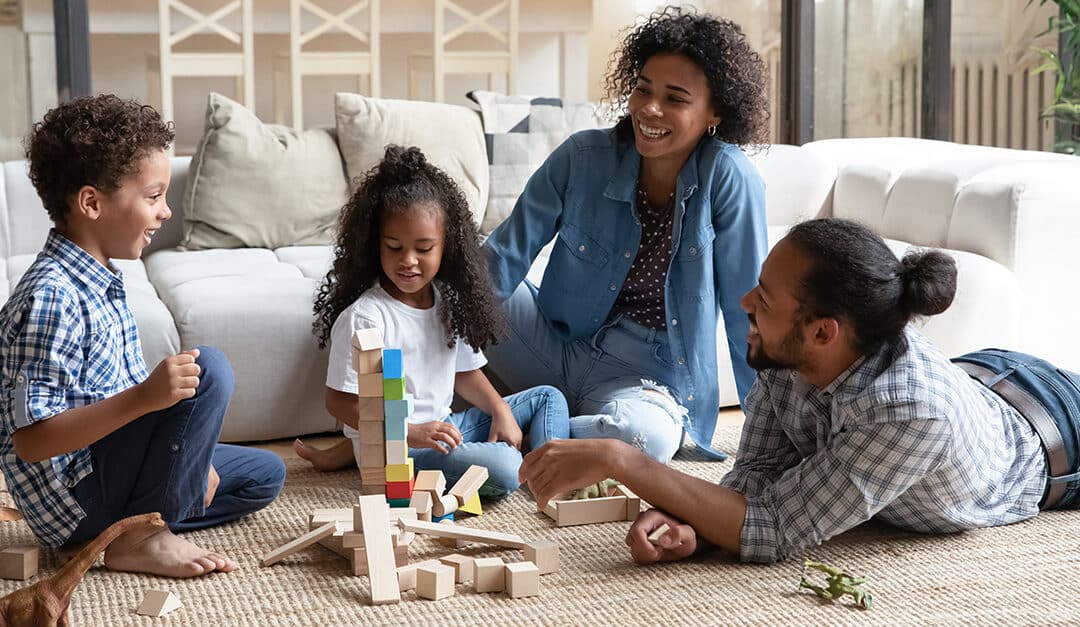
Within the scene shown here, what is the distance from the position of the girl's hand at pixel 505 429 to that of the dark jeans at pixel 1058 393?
0.81m

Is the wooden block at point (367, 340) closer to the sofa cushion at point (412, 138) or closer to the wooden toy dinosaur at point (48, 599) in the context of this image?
the wooden toy dinosaur at point (48, 599)

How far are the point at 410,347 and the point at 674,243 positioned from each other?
0.54 m

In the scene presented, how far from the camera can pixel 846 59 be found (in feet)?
14.2

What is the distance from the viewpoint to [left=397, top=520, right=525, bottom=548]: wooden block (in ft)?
5.80

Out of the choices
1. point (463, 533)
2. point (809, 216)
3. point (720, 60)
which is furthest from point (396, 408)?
point (809, 216)

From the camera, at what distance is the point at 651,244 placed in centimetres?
236

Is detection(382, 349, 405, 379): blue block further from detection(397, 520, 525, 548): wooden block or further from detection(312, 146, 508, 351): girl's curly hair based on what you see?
detection(312, 146, 508, 351): girl's curly hair

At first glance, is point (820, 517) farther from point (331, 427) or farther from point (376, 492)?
point (331, 427)

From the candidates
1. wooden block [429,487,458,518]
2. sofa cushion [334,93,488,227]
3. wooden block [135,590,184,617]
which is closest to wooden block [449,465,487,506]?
wooden block [429,487,458,518]

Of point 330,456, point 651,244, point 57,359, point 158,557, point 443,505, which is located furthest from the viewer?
point 651,244

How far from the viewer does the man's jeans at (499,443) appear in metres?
2.09

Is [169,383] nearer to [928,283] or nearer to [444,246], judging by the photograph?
[444,246]

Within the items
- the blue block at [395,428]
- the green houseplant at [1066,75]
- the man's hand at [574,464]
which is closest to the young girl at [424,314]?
the blue block at [395,428]

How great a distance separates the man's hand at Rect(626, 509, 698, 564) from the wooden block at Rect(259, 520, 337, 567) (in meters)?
0.44
